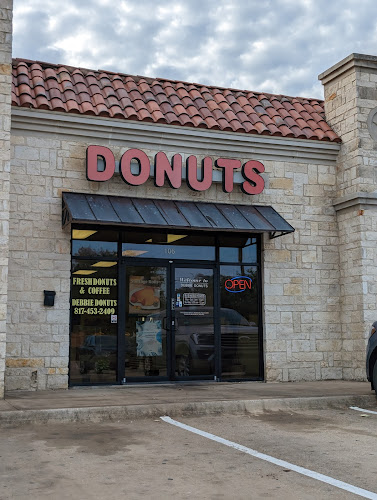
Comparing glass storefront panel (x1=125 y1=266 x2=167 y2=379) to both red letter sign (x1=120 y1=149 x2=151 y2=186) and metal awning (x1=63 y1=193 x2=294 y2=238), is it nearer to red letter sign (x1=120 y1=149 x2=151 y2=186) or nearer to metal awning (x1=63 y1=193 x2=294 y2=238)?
metal awning (x1=63 y1=193 x2=294 y2=238)

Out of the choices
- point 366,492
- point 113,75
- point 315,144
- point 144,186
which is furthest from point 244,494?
point 113,75

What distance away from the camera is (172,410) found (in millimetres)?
8938

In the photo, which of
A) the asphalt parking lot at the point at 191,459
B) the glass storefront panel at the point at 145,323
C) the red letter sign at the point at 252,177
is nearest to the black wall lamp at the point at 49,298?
the glass storefront panel at the point at 145,323

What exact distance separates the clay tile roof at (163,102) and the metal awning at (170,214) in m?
1.61

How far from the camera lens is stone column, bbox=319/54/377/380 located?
12.7 metres

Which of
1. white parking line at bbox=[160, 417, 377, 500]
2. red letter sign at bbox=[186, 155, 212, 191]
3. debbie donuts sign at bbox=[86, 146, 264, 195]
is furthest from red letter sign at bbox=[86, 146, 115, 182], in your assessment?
white parking line at bbox=[160, 417, 377, 500]

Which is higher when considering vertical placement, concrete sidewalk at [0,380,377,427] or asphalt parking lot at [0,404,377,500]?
concrete sidewalk at [0,380,377,427]

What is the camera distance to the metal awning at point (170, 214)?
11.0 meters

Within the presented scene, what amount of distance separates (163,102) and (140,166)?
1881 millimetres

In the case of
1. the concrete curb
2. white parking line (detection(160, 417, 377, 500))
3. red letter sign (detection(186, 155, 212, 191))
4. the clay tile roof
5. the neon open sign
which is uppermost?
the clay tile roof

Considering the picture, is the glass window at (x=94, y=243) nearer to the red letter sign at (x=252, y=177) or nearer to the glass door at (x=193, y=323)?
the glass door at (x=193, y=323)

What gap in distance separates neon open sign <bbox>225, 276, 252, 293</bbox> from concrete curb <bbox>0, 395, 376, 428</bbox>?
3366 mm

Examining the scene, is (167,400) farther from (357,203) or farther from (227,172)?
(357,203)

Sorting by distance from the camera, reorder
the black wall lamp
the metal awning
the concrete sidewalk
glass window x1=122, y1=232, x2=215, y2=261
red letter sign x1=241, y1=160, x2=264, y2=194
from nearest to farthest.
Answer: the concrete sidewalk
the metal awning
the black wall lamp
glass window x1=122, y1=232, x2=215, y2=261
red letter sign x1=241, y1=160, x2=264, y2=194
